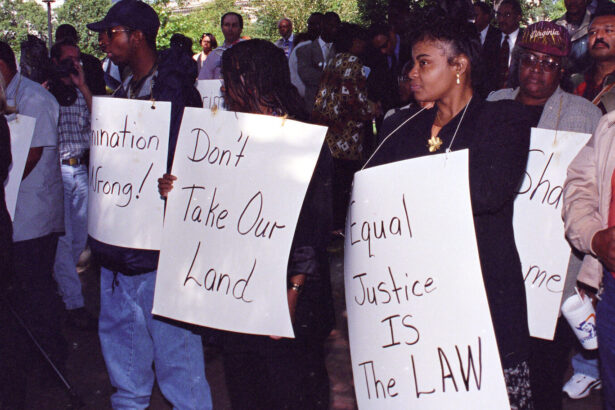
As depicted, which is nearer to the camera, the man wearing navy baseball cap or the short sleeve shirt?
the man wearing navy baseball cap

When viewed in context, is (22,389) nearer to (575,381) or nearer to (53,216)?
(53,216)

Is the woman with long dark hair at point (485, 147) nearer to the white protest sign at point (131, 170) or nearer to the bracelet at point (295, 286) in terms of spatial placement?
the bracelet at point (295, 286)

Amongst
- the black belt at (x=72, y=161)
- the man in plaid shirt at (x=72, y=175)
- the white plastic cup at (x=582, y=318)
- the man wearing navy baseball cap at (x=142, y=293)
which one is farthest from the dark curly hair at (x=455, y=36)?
the black belt at (x=72, y=161)

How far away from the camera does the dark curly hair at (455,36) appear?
2.45 meters

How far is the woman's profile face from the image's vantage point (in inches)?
96.7

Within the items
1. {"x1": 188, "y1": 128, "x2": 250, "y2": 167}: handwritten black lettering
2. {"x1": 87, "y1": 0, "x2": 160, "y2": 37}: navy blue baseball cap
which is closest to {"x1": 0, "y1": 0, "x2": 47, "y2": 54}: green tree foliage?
{"x1": 87, "y1": 0, "x2": 160, "y2": 37}: navy blue baseball cap

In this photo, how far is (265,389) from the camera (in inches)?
110

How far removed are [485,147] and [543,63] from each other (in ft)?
4.61

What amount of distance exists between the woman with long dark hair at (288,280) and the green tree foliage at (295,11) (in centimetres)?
2568

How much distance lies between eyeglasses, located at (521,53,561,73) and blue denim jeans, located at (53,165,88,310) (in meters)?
3.32

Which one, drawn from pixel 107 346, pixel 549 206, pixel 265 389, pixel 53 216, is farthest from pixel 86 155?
pixel 549 206

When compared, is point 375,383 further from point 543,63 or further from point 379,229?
point 543,63

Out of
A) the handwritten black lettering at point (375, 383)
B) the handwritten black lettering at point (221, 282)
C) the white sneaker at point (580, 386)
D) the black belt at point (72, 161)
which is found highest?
the handwritten black lettering at point (221, 282)

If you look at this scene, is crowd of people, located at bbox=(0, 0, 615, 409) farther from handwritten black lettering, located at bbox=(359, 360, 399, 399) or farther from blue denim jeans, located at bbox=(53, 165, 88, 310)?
handwritten black lettering, located at bbox=(359, 360, 399, 399)
